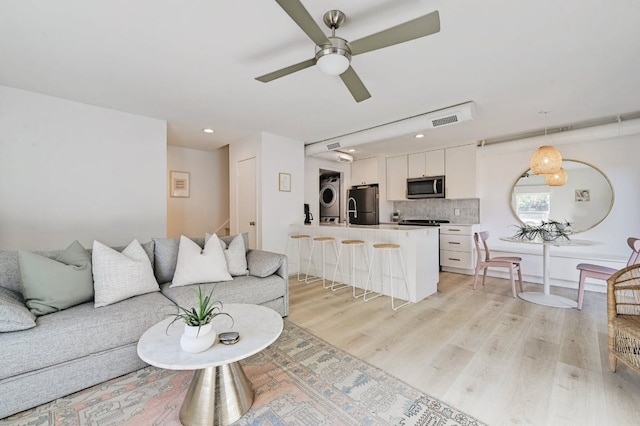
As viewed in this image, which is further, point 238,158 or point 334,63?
point 238,158

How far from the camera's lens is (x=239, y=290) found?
247cm

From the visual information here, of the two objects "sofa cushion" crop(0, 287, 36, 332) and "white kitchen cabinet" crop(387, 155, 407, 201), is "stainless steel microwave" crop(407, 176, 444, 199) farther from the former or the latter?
"sofa cushion" crop(0, 287, 36, 332)

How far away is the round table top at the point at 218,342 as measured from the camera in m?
1.27

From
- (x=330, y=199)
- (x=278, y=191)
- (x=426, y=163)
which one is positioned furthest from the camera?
(x=330, y=199)

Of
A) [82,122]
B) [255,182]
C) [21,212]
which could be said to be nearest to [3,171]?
[21,212]

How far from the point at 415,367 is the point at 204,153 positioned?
17.8 ft

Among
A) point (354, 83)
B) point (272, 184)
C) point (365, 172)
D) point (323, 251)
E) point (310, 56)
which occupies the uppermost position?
point (310, 56)

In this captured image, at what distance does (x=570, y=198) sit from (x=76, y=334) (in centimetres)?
612

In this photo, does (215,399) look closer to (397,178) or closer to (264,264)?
(264,264)

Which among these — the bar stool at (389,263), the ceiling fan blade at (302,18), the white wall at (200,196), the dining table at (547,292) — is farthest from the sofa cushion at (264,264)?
the white wall at (200,196)

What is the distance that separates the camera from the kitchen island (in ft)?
11.1

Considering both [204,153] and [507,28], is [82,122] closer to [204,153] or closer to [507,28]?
[204,153]

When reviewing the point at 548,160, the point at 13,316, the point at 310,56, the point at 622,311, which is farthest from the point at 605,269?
the point at 13,316

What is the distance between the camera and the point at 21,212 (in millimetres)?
2873
